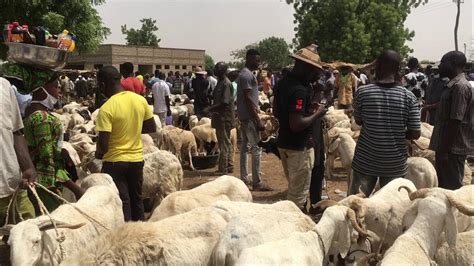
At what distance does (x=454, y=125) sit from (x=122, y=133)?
11.1 ft

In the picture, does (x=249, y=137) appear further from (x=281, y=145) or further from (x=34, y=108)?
(x=34, y=108)

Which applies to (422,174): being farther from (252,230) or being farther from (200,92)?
(200,92)

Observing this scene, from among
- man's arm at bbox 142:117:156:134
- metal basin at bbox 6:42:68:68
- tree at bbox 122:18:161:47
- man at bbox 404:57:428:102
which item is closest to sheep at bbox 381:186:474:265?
man's arm at bbox 142:117:156:134

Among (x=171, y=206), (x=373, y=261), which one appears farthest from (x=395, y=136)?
(x=171, y=206)

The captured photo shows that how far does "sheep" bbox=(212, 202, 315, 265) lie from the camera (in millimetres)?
3385

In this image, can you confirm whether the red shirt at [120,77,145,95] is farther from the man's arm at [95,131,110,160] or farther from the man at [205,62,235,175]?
the man's arm at [95,131,110,160]

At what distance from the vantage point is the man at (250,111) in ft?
25.6

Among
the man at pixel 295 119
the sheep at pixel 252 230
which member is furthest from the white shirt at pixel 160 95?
the sheep at pixel 252 230

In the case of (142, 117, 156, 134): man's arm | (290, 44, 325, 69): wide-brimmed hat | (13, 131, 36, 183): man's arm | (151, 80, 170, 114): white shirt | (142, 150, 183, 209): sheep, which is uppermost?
(290, 44, 325, 69): wide-brimmed hat

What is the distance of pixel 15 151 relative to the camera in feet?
11.8

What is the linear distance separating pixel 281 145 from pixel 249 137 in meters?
2.92

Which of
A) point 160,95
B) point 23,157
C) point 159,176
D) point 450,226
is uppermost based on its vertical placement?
point 160,95

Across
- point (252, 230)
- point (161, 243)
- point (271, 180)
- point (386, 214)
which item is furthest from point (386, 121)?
point (271, 180)

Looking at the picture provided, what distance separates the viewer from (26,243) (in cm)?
286
